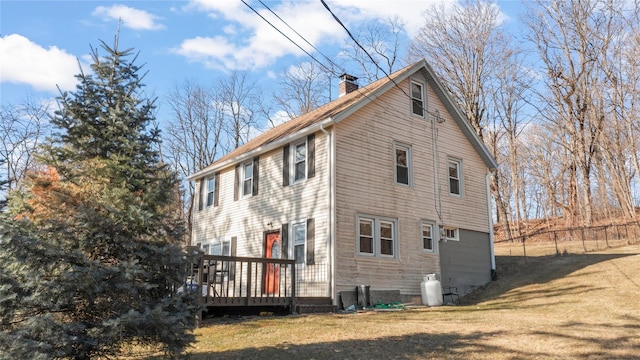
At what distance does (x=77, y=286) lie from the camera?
5684mm

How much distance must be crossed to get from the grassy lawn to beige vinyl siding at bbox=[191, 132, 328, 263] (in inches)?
144

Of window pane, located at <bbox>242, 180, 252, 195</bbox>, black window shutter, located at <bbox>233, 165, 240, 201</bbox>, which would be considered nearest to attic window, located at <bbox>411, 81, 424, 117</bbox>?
window pane, located at <bbox>242, 180, 252, 195</bbox>

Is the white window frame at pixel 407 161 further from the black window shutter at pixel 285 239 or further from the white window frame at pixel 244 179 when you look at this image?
the white window frame at pixel 244 179

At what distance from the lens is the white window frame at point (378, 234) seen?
13.8m

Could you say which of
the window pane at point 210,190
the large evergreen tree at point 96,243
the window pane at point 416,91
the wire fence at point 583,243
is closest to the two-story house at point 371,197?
the window pane at point 416,91

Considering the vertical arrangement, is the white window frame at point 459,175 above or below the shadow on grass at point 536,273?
above

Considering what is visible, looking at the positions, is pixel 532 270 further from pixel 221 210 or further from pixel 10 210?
pixel 10 210

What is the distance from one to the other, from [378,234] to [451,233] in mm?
3642

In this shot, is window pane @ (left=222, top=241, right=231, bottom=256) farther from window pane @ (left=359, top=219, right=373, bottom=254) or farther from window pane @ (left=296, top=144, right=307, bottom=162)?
window pane @ (left=359, top=219, right=373, bottom=254)

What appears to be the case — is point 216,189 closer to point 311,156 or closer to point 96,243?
point 311,156

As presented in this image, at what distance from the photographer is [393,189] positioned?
14.9 meters

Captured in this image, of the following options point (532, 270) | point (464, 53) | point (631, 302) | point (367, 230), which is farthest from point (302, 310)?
point (464, 53)

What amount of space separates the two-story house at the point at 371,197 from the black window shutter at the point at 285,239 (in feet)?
0.19

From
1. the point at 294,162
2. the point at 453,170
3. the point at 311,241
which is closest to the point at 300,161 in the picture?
the point at 294,162
